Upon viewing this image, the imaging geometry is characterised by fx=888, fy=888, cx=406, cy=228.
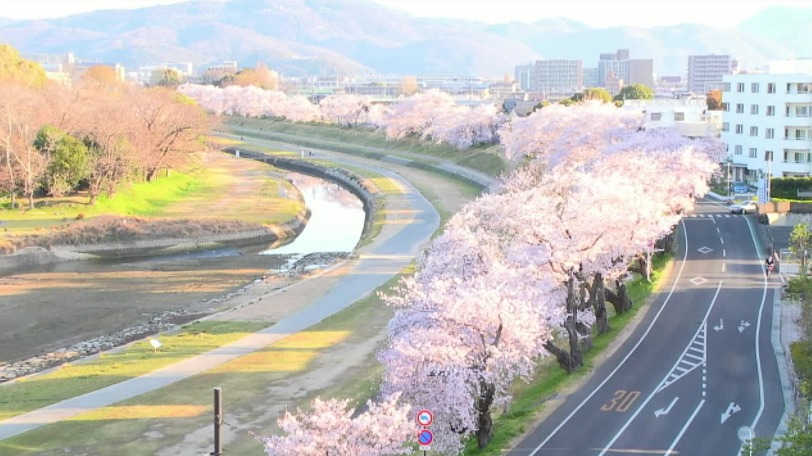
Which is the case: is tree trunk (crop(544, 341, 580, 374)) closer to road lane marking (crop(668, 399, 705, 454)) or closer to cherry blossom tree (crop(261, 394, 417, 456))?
road lane marking (crop(668, 399, 705, 454))

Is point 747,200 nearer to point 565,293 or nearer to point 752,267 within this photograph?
point 752,267

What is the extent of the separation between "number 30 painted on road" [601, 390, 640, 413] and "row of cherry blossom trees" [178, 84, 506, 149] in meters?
62.7

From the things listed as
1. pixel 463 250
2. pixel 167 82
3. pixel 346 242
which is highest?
pixel 167 82

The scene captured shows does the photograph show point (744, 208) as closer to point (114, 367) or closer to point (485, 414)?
point (485, 414)

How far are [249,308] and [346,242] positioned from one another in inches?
772

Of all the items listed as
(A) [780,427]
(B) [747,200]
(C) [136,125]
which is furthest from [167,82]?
(A) [780,427]

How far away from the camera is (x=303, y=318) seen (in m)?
31.8

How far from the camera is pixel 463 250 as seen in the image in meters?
24.5

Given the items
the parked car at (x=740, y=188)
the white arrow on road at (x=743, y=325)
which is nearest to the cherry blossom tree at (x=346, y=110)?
the parked car at (x=740, y=188)

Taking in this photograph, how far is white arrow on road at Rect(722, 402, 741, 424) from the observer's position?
2005 cm

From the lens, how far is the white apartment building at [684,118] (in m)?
69.1

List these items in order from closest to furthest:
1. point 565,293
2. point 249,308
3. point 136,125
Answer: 1. point 565,293
2. point 249,308
3. point 136,125

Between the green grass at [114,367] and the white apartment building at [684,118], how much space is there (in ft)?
153

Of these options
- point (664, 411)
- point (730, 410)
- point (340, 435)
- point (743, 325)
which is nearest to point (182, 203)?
point (743, 325)
